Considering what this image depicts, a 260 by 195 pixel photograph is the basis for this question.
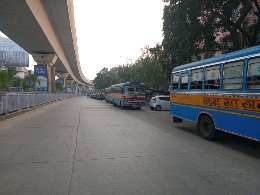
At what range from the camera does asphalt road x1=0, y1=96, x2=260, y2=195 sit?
13.8 feet

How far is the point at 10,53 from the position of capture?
1815 inches

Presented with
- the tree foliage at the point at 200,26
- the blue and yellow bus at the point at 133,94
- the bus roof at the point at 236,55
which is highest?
the tree foliage at the point at 200,26

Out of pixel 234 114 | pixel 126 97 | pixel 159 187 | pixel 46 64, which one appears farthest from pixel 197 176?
pixel 46 64

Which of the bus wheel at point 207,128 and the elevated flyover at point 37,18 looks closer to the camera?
the bus wheel at point 207,128

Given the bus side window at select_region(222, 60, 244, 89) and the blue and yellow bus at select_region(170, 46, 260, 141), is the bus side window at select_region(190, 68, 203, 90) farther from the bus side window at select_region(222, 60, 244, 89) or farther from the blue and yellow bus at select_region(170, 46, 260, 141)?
the bus side window at select_region(222, 60, 244, 89)

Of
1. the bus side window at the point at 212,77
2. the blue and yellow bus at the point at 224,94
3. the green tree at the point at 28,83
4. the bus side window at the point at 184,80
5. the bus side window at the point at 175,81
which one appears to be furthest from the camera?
the green tree at the point at 28,83

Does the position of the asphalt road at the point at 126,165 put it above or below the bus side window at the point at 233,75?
below

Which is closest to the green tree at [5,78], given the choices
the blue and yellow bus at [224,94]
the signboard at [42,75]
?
the blue and yellow bus at [224,94]

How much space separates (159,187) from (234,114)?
159 inches

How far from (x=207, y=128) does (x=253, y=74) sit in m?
3.00

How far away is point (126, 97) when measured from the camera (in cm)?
2234

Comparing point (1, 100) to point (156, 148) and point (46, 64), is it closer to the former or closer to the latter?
point (156, 148)

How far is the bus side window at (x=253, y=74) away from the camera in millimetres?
6238

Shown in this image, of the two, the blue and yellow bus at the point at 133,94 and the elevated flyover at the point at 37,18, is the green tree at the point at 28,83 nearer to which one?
the elevated flyover at the point at 37,18
